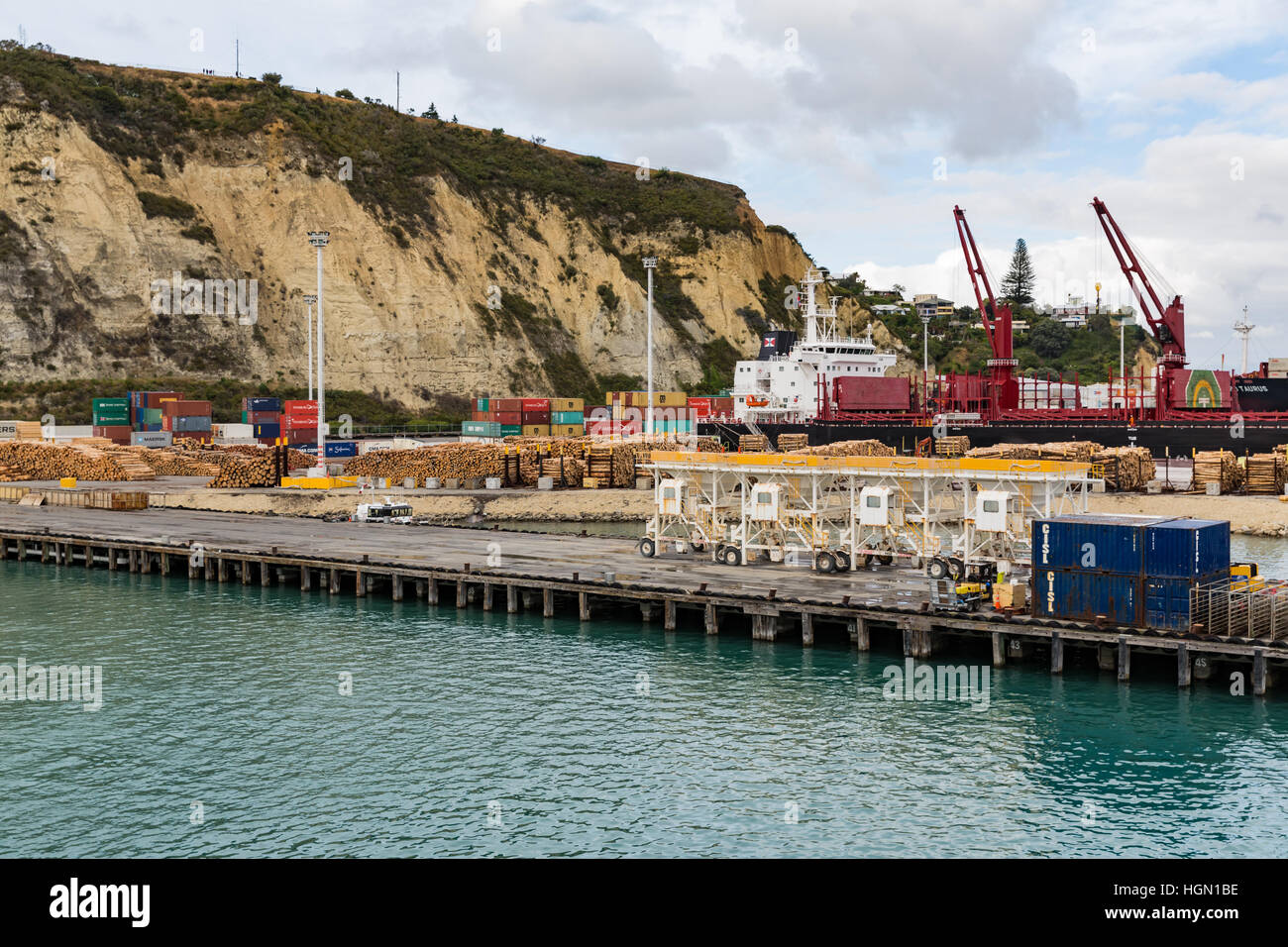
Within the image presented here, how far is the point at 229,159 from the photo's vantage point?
4845 inches

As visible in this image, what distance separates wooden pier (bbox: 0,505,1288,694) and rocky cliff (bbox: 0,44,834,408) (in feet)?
172

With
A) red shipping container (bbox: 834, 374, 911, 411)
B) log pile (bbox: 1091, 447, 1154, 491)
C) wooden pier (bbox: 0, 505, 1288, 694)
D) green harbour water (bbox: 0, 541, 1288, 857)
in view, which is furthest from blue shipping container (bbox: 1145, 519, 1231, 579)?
red shipping container (bbox: 834, 374, 911, 411)

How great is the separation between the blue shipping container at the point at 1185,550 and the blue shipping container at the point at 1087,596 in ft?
2.23

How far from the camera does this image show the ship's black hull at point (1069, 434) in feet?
274

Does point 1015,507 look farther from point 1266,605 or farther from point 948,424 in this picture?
point 948,424

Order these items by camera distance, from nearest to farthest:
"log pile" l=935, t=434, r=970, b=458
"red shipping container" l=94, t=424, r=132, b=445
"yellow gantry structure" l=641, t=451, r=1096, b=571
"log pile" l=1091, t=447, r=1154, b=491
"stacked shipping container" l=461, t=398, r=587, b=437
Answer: "yellow gantry structure" l=641, t=451, r=1096, b=571 < "log pile" l=1091, t=447, r=1154, b=491 < "log pile" l=935, t=434, r=970, b=458 < "red shipping container" l=94, t=424, r=132, b=445 < "stacked shipping container" l=461, t=398, r=587, b=437

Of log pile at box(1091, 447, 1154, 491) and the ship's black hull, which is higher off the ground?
the ship's black hull

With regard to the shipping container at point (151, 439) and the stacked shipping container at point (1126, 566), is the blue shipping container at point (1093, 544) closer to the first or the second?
the stacked shipping container at point (1126, 566)

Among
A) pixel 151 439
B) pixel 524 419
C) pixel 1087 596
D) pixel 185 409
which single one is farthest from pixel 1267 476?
pixel 185 409

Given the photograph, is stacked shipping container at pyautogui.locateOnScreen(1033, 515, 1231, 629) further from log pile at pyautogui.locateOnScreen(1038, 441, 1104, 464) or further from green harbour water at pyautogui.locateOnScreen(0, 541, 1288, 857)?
log pile at pyautogui.locateOnScreen(1038, 441, 1104, 464)

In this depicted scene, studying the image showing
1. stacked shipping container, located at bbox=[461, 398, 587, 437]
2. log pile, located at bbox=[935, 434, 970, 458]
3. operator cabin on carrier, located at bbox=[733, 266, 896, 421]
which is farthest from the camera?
stacked shipping container, located at bbox=[461, 398, 587, 437]

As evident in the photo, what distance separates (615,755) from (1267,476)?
55351 mm

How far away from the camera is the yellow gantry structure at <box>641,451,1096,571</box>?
3691 centimetres
